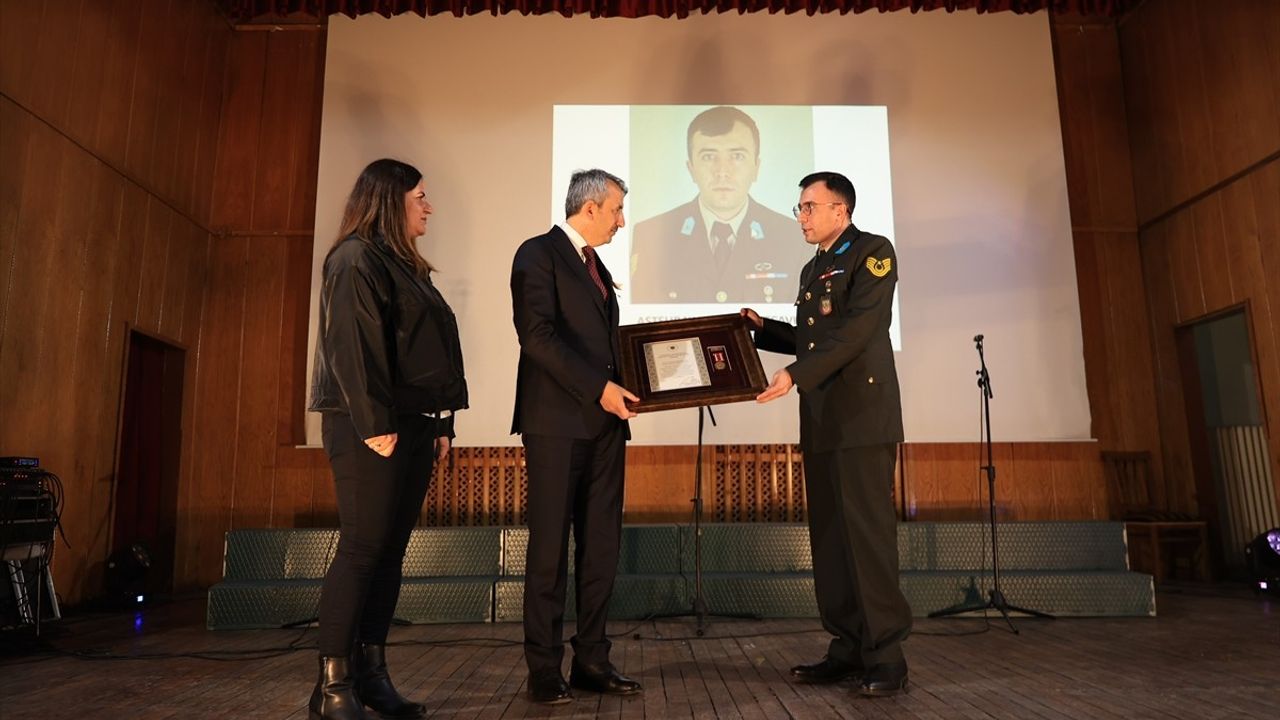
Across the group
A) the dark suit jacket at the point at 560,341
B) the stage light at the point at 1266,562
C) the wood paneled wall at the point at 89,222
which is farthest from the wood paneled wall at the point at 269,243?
the dark suit jacket at the point at 560,341

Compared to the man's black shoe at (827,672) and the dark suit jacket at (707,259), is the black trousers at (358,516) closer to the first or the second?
the man's black shoe at (827,672)

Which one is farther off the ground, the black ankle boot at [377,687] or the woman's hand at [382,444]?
the woman's hand at [382,444]

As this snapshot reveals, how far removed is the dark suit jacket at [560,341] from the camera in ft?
8.03

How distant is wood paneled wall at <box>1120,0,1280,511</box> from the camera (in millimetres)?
5465

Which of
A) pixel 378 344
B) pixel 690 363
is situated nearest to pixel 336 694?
pixel 378 344

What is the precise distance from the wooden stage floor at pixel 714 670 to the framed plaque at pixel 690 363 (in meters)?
0.89

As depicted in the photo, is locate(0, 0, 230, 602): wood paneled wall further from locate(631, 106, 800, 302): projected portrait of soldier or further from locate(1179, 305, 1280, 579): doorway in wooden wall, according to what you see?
locate(1179, 305, 1280, 579): doorway in wooden wall

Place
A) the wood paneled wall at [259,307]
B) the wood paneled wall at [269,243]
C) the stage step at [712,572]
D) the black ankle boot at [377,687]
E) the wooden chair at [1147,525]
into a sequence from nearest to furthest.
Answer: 1. the black ankle boot at [377,687]
2. the stage step at [712,572]
3. the wood paneled wall at [269,243]
4. the wooden chair at [1147,525]
5. the wood paneled wall at [259,307]

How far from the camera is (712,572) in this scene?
15.4 feet

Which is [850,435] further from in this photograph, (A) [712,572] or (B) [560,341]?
(A) [712,572]

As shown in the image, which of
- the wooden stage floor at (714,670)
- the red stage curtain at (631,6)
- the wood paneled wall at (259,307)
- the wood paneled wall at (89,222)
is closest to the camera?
the wooden stage floor at (714,670)

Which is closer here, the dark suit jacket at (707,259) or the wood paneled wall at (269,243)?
the wood paneled wall at (269,243)

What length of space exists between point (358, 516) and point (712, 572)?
2899 mm

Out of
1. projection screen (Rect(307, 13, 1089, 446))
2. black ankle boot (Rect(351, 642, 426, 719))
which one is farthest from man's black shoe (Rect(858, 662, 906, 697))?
projection screen (Rect(307, 13, 1089, 446))
